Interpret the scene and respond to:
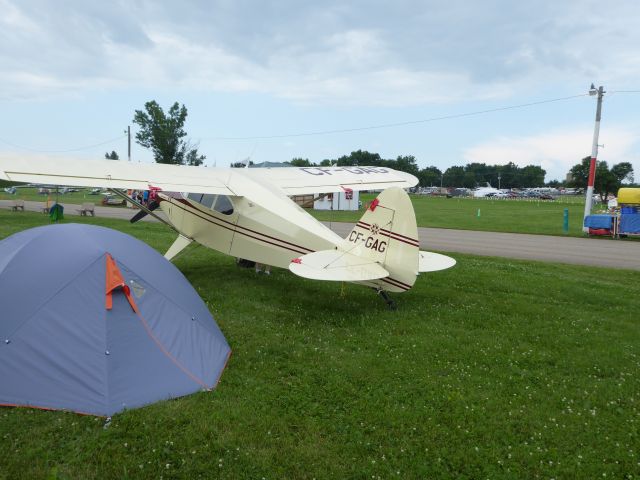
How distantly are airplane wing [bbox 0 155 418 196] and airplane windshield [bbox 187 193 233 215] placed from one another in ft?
1.12

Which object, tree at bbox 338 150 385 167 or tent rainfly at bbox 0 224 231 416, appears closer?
tent rainfly at bbox 0 224 231 416

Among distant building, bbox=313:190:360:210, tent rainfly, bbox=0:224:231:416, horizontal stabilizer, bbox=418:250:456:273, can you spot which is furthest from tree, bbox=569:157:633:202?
tent rainfly, bbox=0:224:231:416

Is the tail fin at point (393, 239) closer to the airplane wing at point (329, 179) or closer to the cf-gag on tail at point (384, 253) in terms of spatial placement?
the cf-gag on tail at point (384, 253)

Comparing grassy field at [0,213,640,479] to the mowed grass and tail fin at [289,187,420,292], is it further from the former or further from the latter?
the mowed grass

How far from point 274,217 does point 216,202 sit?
2.00 meters

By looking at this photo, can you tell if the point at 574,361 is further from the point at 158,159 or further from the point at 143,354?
the point at 158,159

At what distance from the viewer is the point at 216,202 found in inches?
393

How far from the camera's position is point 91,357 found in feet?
13.8

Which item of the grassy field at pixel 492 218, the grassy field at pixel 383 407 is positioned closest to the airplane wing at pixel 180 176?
the grassy field at pixel 492 218

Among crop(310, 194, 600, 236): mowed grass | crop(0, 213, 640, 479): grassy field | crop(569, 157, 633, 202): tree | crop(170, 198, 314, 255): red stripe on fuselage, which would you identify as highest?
crop(569, 157, 633, 202): tree

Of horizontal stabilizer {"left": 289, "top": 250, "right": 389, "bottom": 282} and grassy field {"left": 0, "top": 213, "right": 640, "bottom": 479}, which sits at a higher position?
horizontal stabilizer {"left": 289, "top": 250, "right": 389, "bottom": 282}

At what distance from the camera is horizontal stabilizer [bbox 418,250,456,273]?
7.26 m

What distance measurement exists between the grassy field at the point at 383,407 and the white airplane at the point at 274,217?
3.00ft

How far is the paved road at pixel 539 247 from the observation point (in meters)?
14.3
